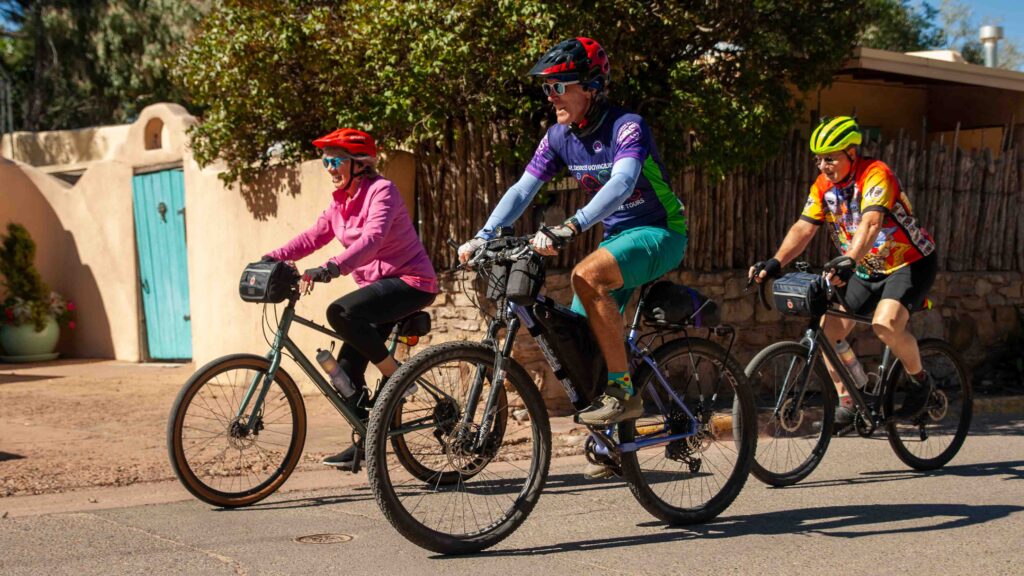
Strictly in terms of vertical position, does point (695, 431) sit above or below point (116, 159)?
below

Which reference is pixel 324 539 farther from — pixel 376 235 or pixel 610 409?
pixel 376 235

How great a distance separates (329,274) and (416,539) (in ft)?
5.54

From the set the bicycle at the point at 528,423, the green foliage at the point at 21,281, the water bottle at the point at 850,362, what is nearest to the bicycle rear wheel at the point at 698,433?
the bicycle at the point at 528,423

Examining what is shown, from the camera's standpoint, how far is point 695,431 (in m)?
5.52

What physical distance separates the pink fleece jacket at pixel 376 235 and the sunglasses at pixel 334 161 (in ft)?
0.59

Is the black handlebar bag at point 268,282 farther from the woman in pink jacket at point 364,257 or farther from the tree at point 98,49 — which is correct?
the tree at point 98,49

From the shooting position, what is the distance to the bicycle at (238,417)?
558cm

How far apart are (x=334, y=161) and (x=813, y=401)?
3.04 m

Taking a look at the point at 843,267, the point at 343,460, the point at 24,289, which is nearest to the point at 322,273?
the point at 343,460

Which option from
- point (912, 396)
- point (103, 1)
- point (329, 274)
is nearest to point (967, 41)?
point (103, 1)

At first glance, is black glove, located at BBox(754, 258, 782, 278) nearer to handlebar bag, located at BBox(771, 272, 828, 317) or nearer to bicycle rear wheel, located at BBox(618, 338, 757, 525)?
handlebar bag, located at BBox(771, 272, 828, 317)

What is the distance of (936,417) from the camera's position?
7.04 meters

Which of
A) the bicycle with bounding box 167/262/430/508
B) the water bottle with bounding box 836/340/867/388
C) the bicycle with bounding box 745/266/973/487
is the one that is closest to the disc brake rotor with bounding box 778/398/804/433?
the bicycle with bounding box 745/266/973/487

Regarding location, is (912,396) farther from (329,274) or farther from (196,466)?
(196,466)
